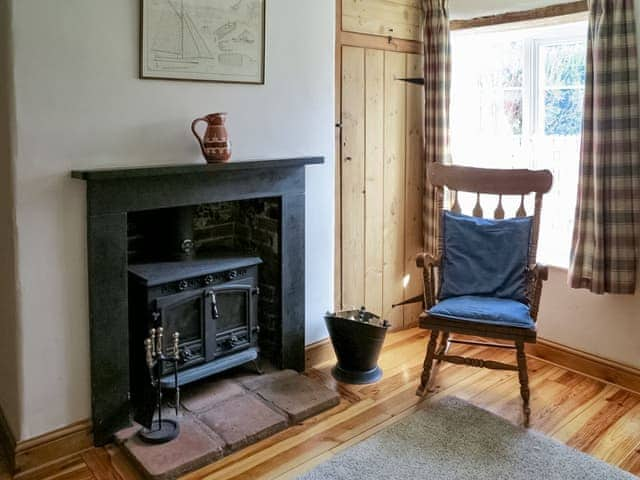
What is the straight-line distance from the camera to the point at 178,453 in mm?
2277

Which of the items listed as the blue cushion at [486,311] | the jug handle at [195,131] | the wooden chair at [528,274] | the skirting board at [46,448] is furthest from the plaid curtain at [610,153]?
the skirting board at [46,448]

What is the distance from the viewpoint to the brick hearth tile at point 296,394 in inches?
104

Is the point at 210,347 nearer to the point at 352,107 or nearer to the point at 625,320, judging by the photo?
the point at 352,107

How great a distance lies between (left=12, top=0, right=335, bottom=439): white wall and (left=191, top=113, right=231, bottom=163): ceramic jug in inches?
3.1

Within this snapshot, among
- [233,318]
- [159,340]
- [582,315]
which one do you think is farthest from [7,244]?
[582,315]

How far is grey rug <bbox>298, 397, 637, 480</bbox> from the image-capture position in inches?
87.4

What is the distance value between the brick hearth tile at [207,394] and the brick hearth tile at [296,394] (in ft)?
0.34

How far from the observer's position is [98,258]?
90.0 inches

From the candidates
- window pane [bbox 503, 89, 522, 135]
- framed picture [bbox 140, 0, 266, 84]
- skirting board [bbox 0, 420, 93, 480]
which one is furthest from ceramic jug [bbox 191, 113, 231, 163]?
window pane [bbox 503, 89, 522, 135]

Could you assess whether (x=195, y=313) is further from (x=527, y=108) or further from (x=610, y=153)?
(x=527, y=108)

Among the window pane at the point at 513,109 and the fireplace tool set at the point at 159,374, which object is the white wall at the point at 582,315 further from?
the fireplace tool set at the point at 159,374

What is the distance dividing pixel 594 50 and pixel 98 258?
2340 mm

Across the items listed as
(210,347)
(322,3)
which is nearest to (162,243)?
(210,347)

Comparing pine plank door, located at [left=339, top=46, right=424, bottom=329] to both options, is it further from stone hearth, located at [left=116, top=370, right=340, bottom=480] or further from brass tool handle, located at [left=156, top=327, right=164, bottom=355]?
brass tool handle, located at [left=156, top=327, right=164, bottom=355]
